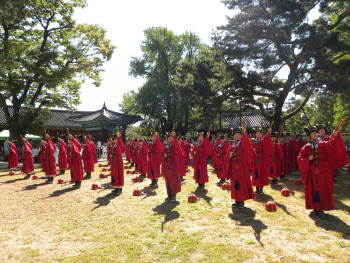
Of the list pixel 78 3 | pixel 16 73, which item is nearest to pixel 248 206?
pixel 16 73

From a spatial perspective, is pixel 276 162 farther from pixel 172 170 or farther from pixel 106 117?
pixel 106 117

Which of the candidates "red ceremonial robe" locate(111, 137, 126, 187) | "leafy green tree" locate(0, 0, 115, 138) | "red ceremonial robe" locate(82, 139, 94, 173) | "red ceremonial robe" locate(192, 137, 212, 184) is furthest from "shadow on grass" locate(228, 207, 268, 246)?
"leafy green tree" locate(0, 0, 115, 138)

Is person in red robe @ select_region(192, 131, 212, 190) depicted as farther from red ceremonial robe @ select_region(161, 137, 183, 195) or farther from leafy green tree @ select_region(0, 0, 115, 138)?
leafy green tree @ select_region(0, 0, 115, 138)

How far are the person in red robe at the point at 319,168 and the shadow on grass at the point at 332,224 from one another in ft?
0.71

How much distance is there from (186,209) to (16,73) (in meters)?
19.3

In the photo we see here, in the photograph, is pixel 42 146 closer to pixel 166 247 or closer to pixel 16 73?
pixel 16 73

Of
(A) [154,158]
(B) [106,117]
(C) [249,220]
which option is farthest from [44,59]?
(C) [249,220]

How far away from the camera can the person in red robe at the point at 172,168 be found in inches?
331

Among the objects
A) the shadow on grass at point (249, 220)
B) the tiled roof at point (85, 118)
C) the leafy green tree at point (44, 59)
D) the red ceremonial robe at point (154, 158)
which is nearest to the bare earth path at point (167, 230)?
the shadow on grass at point (249, 220)

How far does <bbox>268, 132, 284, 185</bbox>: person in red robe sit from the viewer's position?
1038 cm

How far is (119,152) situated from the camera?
9.68 m

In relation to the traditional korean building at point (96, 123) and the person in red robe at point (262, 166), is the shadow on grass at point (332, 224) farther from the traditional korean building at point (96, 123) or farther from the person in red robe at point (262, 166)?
Result: the traditional korean building at point (96, 123)

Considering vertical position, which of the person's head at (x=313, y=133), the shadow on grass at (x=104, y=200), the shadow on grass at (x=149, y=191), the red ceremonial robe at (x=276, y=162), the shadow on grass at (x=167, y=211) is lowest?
the shadow on grass at (x=167, y=211)

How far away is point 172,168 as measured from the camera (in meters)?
8.45
